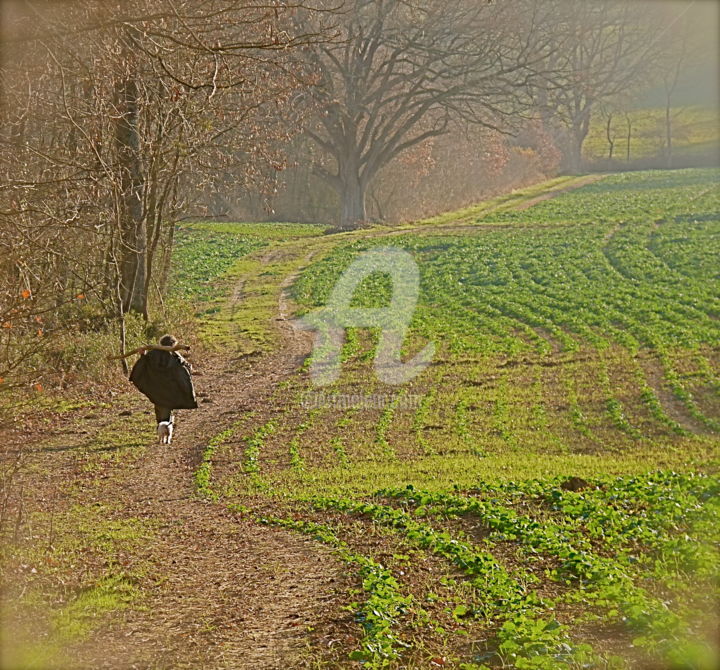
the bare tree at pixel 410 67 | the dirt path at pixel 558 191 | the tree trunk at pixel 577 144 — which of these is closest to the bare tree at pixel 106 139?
the bare tree at pixel 410 67

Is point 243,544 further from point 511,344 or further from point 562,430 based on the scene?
point 511,344

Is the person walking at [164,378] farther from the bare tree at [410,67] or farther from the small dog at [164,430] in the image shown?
the bare tree at [410,67]

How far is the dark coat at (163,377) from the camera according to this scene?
525 inches

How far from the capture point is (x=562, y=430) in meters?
17.2

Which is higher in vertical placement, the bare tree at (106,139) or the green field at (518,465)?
the bare tree at (106,139)

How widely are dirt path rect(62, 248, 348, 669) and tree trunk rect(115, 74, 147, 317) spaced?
8461mm

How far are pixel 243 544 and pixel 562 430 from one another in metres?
8.04

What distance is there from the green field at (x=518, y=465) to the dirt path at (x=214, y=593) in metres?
0.38

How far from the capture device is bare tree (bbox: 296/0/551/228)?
42.3 m

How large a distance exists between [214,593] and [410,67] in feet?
150

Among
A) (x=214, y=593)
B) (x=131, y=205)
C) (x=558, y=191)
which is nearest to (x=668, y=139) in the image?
(x=558, y=191)

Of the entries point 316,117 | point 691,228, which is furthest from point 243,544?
Result: point 316,117

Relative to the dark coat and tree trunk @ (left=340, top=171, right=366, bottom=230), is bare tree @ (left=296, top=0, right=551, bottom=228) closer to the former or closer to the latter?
tree trunk @ (left=340, top=171, right=366, bottom=230)

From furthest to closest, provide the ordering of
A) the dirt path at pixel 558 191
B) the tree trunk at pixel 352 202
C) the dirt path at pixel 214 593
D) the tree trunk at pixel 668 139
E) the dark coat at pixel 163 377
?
the tree trunk at pixel 668 139 < the dirt path at pixel 558 191 < the tree trunk at pixel 352 202 < the dark coat at pixel 163 377 < the dirt path at pixel 214 593
